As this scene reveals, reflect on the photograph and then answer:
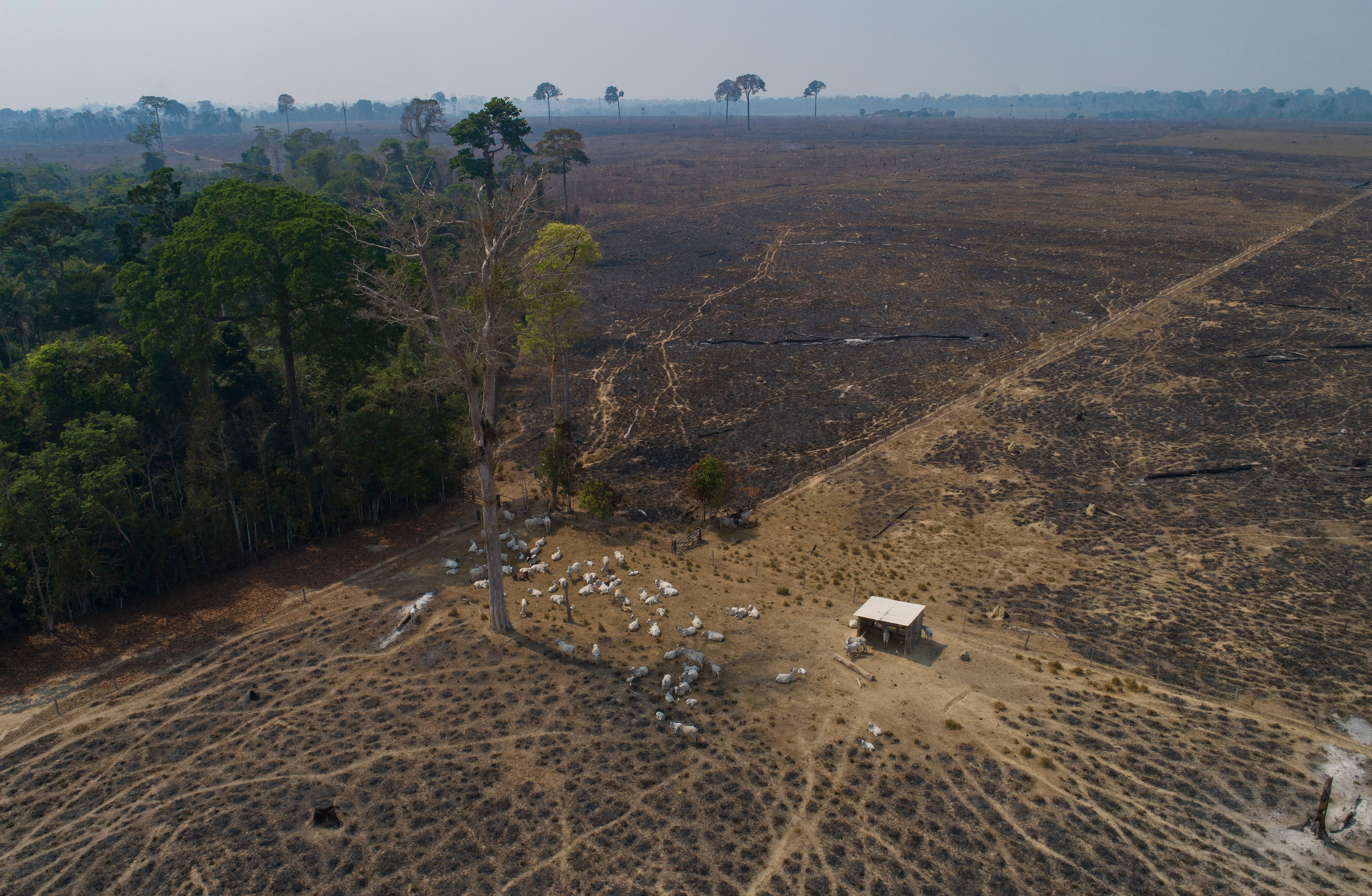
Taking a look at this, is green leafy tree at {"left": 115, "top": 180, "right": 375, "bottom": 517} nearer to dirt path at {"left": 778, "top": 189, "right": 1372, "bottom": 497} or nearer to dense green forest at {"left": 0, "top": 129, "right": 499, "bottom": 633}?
dense green forest at {"left": 0, "top": 129, "right": 499, "bottom": 633}

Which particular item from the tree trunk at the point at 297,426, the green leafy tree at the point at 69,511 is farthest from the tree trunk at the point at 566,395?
the green leafy tree at the point at 69,511

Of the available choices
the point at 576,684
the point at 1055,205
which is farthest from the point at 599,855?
the point at 1055,205

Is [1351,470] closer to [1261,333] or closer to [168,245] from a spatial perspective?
[1261,333]

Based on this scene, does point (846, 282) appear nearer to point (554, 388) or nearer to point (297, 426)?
point (554, 388)

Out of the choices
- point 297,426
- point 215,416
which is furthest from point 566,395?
point 215,416

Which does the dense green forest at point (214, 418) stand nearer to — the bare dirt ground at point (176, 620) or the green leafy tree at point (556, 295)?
the bare dirt ground at point (176, 620)
